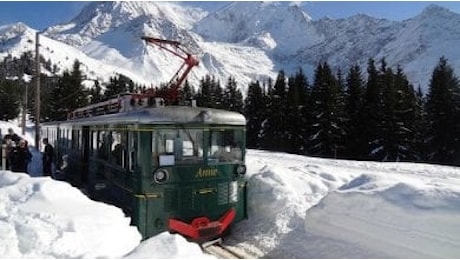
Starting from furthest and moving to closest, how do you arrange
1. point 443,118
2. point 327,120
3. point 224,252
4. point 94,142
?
point 327,120, point 443,118, point 94,142, point 224,252

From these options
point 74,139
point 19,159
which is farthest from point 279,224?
point 19,159

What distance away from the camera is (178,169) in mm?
9906

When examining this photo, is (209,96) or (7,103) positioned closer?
(209,96)

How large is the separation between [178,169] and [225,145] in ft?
4.18

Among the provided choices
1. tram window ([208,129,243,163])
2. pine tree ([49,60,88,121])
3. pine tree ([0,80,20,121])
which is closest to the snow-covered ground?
tram window ([208,129,243,163])

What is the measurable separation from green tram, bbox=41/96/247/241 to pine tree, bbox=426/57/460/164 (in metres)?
30.3

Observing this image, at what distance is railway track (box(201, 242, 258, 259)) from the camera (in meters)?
9.45

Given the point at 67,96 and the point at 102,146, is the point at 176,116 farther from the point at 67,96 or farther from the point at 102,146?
the point at 67,96

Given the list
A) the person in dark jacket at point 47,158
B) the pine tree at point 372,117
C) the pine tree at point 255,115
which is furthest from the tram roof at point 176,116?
the pine tree at point 255,115

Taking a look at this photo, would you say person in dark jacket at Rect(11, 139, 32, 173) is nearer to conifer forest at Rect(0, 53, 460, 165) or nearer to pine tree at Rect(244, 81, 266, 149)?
conifer forest at Rect(0, 53, 460, 165)

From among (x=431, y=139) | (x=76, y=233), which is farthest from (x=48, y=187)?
(x=431, y=139)

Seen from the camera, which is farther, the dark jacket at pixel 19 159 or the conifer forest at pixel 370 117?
the conifer forest at pixel 370 117

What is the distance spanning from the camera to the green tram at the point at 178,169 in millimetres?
9703

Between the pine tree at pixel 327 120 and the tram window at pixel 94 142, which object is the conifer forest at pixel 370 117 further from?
the tram window at pixel 94 142
